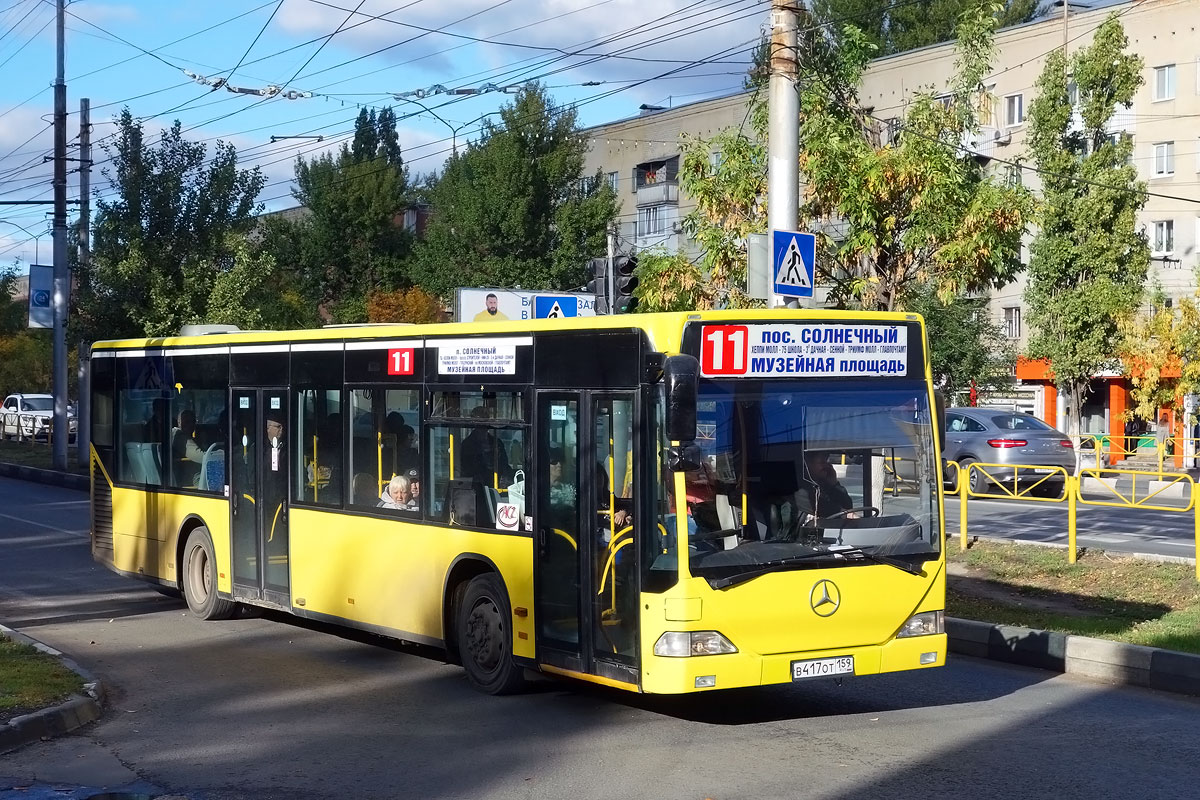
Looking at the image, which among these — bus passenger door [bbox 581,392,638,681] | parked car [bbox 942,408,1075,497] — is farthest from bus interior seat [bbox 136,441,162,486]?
parked car [bbox 942,408,1075,497]

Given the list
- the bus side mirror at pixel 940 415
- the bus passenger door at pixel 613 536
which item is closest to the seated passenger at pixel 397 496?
the bus passenger door at pixel 613 536

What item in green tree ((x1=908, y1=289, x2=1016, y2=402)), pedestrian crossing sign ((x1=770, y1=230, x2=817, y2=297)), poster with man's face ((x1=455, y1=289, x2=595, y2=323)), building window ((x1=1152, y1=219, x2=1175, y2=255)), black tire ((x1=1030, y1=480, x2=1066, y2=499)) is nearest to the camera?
pedestrian crossing sign ((x1=770, y1=230, x2=817, y2=297))

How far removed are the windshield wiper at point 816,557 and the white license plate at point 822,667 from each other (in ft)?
1.99

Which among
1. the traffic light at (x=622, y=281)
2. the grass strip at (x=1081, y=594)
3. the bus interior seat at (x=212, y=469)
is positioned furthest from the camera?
the traffic light at (x=622, y=281)

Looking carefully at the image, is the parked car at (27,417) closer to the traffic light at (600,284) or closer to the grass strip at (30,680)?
the traffic light at (600,284)

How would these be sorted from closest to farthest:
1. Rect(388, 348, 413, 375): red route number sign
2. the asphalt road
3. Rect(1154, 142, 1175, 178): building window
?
the asphalt road → Rect(388, 348, 413, 375): red route number sign → Rect(1154, 142, 1175, 178): building window

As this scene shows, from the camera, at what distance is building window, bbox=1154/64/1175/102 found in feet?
160

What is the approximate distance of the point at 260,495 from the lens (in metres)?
12.9

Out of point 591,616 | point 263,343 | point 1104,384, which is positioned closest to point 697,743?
point 591,616

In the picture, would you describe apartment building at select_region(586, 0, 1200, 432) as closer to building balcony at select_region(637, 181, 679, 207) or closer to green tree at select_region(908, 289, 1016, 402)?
green tree at select_region(908, 289, 1016, 402)

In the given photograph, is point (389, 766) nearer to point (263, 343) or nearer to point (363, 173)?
point (263, 343)

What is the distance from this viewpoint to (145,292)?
31.4 metres

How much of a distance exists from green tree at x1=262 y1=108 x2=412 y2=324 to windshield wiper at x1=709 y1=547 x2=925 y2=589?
2363 inches

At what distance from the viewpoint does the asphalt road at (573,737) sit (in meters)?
7.39
